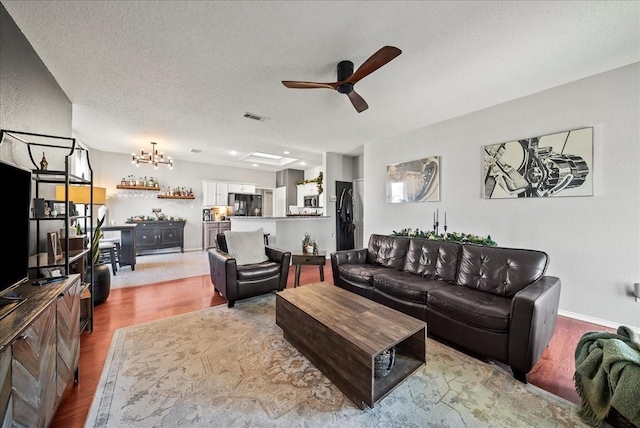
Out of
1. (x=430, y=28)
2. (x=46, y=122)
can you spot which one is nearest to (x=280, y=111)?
(x=430, y=28)

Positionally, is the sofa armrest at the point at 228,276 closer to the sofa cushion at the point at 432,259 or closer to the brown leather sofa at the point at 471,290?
the brown leather sofa at the point at 471,290

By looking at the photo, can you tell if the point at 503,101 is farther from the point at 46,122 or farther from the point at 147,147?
the point at 147,147

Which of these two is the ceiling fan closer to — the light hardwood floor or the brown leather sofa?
the brown leather sofa

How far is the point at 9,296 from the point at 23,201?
0.56m

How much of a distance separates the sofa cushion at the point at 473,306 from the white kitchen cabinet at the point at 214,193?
7029 mm

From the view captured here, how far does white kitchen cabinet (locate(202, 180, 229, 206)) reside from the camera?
749 cm

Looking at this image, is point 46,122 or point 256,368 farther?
point 46,122

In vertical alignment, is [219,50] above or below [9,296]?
above

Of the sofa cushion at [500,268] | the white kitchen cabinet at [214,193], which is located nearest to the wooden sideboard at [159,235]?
the white kitchen cabinet at [214,193]

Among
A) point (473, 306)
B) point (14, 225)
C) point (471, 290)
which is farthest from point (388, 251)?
point (14, 225)

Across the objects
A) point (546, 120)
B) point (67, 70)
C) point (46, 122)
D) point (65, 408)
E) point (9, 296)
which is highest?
point (67, 70)

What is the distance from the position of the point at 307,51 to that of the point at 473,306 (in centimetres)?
268

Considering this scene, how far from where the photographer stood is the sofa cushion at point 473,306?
1842 millimetres

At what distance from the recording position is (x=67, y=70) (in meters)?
2.47
